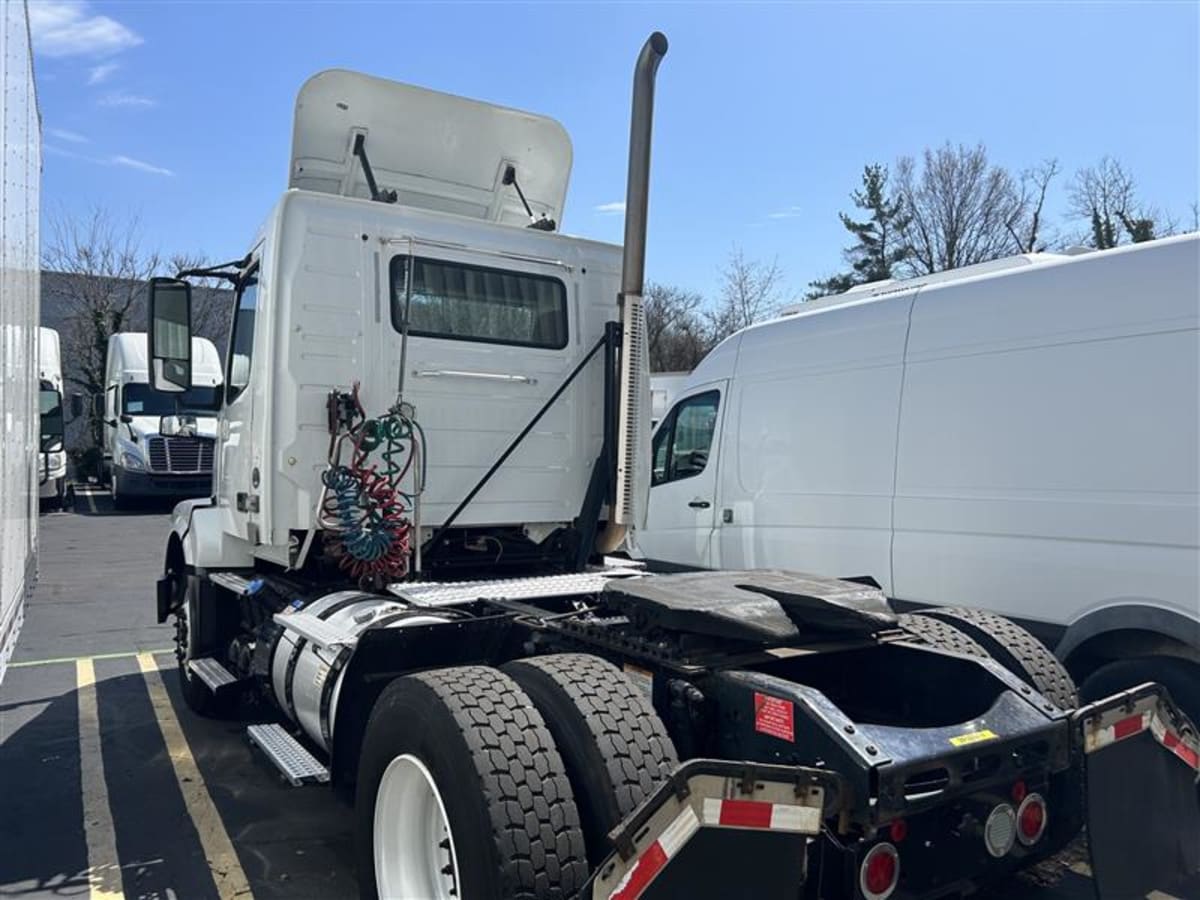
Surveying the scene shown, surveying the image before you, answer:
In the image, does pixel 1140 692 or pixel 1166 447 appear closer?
pixel 1140 692

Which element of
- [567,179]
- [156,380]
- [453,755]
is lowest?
[453,755]

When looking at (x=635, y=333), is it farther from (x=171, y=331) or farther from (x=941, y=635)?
(x=171, y=331)

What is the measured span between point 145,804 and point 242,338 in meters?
2.55

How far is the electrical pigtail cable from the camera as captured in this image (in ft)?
15.4

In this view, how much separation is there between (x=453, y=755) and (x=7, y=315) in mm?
3253

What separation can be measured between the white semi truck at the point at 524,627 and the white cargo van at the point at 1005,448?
4.02ft

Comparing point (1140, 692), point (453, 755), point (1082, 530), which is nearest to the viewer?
point (453, 755)

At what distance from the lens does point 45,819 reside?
450cm

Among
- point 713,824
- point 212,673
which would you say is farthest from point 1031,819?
point 212,673

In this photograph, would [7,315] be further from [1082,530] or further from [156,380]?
[1082,530]

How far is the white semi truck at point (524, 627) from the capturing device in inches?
99.7

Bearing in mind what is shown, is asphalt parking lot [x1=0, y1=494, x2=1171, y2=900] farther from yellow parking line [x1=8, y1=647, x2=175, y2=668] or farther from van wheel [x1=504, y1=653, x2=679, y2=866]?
van wheel [x1=504, y1=653, x2=679, y2=866]

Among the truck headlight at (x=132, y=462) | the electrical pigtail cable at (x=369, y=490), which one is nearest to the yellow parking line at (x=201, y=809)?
the electrical pigtail cable at (x=369, y=490)

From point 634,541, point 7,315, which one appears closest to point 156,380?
point 7,315
